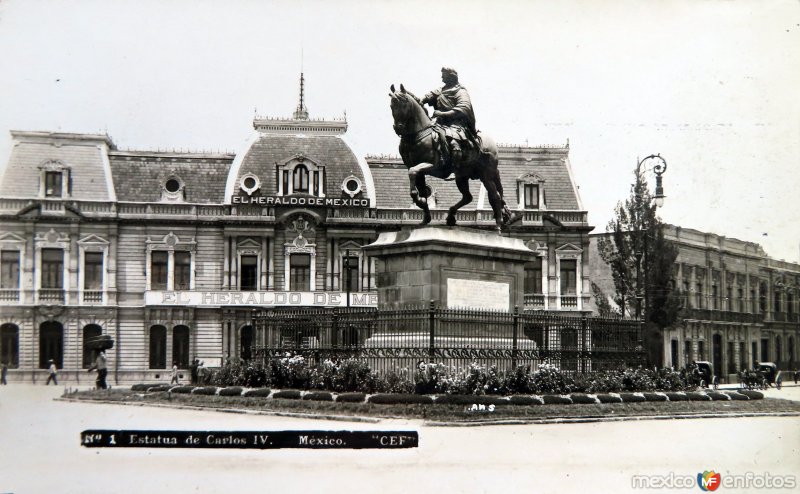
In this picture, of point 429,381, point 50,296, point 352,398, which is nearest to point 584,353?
point 429,381

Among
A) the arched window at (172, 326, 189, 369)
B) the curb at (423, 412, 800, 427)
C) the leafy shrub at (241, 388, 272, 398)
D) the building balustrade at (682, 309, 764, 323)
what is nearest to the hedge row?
the leafy shrub at (241, 388, 272, 398)

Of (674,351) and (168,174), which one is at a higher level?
(168,174)

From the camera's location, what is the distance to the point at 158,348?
48.9 metres

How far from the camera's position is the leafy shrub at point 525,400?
18.8 metres

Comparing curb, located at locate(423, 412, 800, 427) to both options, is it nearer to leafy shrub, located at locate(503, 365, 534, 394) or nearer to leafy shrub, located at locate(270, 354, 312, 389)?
leafy shrub, located at locate(503, 365, 534, 394)

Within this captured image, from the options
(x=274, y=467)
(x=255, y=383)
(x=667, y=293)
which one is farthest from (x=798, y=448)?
(x=667, y=293)

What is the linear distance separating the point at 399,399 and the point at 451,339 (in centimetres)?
227

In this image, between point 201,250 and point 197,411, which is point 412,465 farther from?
point 201,250

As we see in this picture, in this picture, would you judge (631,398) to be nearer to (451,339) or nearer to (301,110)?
(451,339)

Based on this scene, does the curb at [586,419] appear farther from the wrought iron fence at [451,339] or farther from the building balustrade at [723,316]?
the building balustrade at [723,316]

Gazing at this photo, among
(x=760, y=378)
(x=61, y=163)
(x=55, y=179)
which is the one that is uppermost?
(x=61, y=163)

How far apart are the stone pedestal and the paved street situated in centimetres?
439

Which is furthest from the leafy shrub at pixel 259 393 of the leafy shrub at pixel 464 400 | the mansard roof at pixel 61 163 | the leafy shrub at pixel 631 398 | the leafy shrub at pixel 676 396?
the mansard roof at pixel 61 163

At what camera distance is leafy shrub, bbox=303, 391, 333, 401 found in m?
19.9
